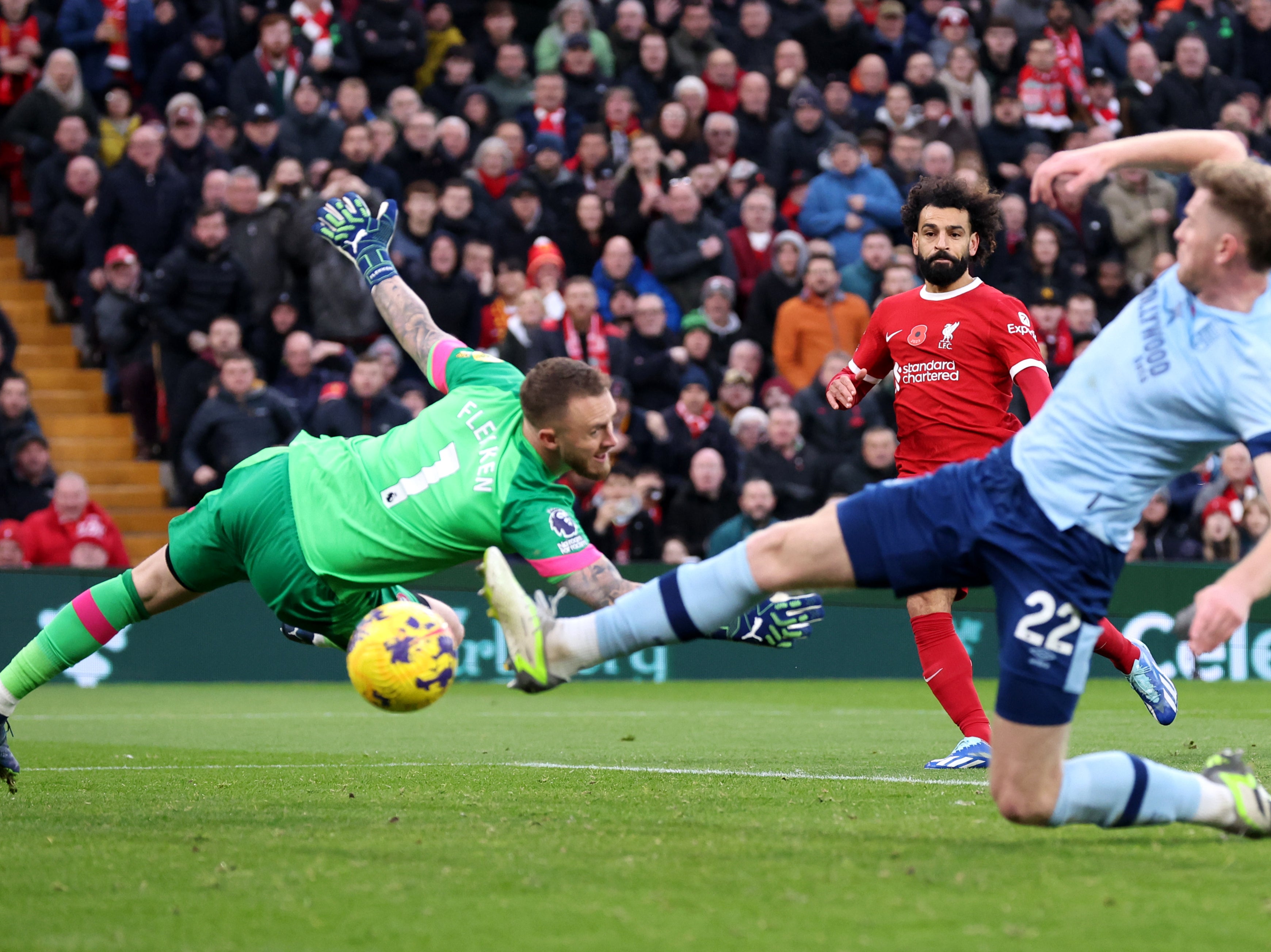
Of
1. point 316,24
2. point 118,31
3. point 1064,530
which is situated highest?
point 316,24

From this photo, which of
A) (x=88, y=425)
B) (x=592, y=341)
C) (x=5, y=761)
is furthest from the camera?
(x=88, y=425)

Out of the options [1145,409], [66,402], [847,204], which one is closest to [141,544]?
[66,402]

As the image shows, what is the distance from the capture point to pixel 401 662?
19.0ft

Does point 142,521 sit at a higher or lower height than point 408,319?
lower

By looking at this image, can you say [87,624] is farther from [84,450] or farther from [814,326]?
[814,326]

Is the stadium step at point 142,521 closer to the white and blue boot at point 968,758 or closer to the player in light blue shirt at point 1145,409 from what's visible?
the white and blue boot at point 968,758

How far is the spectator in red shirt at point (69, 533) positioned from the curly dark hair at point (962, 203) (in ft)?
29.5

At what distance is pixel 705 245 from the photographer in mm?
16922

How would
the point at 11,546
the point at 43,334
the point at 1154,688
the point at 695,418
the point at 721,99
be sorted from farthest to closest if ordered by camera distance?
the point at 721,99 → the point at 43,334 → the point at 695,418 → the point at 11,546 → the point at 1154,688

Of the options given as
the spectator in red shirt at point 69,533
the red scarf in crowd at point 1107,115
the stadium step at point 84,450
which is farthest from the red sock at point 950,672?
the red scarf in crowd at point 1107,115

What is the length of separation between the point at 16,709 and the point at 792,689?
Answer: 6474 millimetres

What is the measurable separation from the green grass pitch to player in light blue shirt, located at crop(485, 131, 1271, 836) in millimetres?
295

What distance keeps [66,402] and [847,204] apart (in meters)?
8.51

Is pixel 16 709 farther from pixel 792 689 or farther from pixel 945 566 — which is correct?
pixel 945 566
